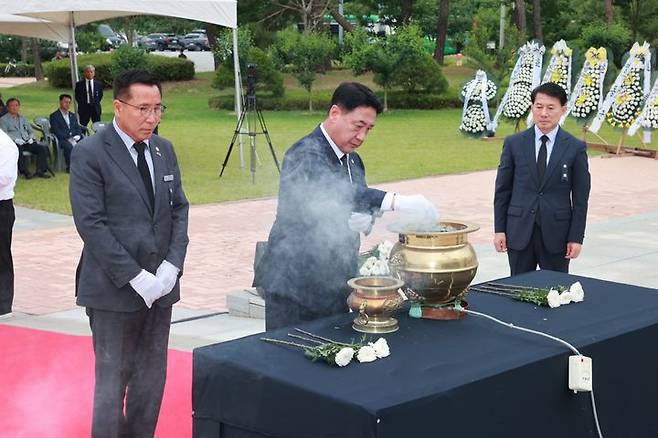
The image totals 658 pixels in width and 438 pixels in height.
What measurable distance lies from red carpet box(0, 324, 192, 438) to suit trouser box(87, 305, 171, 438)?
1.64ft

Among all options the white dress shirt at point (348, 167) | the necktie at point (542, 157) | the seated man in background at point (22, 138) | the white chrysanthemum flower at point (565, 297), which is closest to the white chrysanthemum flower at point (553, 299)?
the white chrysanthemum flower at point (565, 297)

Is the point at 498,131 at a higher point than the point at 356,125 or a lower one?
lower

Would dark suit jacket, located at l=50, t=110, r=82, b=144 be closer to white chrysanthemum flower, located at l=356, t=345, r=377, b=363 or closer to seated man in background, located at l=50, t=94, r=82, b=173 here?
seated man in background, located at l=50, t=94, r=82, b=173

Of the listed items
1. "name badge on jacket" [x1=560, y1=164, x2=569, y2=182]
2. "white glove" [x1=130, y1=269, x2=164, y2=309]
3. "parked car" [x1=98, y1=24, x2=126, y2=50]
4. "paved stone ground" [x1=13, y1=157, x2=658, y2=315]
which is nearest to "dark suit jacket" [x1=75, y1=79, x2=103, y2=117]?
"paved stone ground" [x1=13, y1=157, x2=658, y2=315]

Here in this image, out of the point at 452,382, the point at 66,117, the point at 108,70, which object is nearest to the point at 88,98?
the point at 66,117

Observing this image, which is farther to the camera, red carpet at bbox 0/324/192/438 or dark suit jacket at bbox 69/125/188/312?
red carpet at bbox 0/324/192/438

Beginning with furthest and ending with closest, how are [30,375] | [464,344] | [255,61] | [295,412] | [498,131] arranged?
[255,61] → [498,131] → [30,375] → [464,344] → [295,412]

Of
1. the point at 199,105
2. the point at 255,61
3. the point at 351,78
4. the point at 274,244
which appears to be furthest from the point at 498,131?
the point at 274,244

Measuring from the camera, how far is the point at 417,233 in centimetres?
350

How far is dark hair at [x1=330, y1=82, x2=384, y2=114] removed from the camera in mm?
3527

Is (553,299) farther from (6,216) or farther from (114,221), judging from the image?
(6,216)

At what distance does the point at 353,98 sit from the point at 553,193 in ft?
7.09

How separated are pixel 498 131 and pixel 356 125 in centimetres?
1887

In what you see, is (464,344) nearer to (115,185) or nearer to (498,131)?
(115,185)
